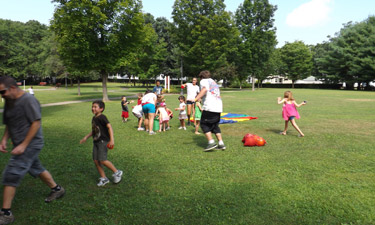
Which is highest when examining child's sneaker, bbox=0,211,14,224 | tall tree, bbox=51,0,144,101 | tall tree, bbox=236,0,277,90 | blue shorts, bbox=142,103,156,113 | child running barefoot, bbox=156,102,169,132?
tall tree, bbox=236,0,277,90

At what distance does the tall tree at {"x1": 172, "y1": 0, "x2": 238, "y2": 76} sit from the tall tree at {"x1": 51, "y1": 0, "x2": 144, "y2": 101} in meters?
18.1

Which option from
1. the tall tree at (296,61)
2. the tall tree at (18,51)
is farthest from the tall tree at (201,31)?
the tall tree at (296,61)

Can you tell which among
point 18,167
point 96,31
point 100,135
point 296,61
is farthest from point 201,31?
point 296,61

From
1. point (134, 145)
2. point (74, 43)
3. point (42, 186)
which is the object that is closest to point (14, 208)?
point (42, 186)

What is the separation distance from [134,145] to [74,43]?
18.1m

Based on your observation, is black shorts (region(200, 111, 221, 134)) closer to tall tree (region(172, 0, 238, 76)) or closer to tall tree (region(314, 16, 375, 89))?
tall tree (region(172, 0, 238, 76))

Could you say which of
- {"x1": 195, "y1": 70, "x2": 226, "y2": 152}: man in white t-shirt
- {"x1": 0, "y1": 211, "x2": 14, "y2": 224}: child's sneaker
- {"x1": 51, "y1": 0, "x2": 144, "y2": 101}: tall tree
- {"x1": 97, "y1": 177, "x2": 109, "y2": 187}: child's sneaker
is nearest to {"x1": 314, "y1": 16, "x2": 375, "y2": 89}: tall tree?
{"x1": 51, "y1": 0, "x2": 144, "y2": 101}: tall tree

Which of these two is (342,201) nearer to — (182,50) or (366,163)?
(366,163)

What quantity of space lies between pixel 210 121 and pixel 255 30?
45893 mm

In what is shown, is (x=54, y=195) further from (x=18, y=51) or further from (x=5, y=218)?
(x=18, y=51)

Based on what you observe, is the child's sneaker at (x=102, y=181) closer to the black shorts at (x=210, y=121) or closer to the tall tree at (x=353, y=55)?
the black shorts at (x=210, y=121)

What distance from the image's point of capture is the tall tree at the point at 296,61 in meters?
78.8

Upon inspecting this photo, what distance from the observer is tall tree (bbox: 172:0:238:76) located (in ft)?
137

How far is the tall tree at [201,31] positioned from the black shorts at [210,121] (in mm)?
35556
